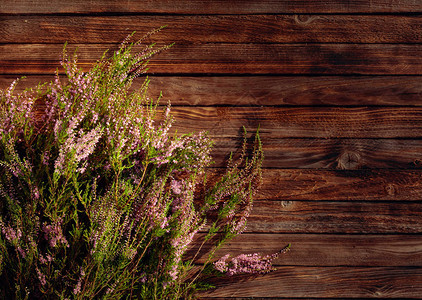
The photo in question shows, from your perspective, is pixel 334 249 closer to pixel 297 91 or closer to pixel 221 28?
pixel 297 91

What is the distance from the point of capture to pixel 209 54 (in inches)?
92.1

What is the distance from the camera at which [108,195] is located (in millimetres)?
1737

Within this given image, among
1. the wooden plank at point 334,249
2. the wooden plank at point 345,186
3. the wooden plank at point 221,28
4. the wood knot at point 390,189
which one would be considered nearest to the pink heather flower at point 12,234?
the wooden plank at point 334,249

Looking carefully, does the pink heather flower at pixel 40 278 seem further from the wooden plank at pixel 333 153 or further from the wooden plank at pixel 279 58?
the wooden plank at pixel 279 58

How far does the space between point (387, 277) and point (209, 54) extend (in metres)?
1.94

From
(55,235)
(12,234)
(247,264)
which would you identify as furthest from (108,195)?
(247,264)

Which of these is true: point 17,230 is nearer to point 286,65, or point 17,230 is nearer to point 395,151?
point 286,65

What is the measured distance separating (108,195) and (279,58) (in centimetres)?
145

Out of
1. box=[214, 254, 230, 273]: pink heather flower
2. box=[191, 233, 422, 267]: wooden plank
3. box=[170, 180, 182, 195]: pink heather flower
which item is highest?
box=[170, 180, 182, 195]: pink heather flower

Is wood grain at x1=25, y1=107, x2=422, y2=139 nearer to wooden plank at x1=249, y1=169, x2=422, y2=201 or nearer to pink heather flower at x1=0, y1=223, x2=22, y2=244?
wooden plank at x1=249, y1=169, x2=422, y2=201

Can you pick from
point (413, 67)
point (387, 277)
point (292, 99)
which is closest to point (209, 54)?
point (292, 99)

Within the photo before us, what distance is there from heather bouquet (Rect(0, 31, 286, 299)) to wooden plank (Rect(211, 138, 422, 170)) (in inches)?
4.3

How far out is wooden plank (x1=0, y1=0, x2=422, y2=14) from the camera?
7.63ft

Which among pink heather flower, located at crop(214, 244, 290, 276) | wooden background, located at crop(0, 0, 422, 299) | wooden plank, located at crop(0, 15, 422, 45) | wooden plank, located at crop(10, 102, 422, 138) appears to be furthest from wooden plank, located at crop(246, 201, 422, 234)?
wooden plank, located at crop(0, 15, 422, 45)
